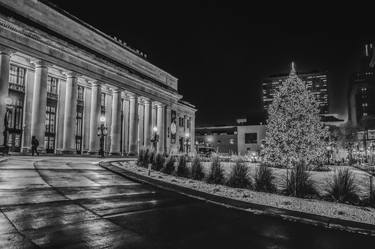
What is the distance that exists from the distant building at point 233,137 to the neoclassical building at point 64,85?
48083 mm

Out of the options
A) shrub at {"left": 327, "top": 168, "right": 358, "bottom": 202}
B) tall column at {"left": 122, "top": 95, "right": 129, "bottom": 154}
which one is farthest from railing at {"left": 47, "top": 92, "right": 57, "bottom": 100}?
shrub at {"left": 327, "top": 168, "right": 358, "bottom": 202}

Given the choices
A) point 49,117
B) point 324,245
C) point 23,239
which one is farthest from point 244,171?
point 49,117

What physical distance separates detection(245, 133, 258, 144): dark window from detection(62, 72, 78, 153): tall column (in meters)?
71.4

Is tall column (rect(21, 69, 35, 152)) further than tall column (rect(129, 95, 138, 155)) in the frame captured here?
No

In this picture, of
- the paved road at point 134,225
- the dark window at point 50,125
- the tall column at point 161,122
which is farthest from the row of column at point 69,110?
the paved road at point 134,225

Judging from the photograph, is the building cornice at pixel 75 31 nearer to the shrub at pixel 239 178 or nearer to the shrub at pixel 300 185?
the shrub at pixel 239 178

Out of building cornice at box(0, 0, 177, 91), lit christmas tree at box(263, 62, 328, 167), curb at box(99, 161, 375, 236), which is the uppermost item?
building cornice at box(0, 0, 177, 91)

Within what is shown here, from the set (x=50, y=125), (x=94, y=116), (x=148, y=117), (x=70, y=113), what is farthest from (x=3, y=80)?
(x=148, y=117)

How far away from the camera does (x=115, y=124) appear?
48750mm

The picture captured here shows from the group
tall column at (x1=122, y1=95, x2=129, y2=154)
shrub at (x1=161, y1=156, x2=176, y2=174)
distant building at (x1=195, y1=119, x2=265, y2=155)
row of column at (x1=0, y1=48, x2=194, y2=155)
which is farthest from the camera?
distant building at (x1=195, y1=119, x2=265, y2=155)

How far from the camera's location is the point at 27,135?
3372 centimetres

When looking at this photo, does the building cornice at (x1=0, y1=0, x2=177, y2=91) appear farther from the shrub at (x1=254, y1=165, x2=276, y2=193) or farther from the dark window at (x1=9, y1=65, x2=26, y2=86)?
the shrub at (x1=254, y1=165, x2=276, y2=193)

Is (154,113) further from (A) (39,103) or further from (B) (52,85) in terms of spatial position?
(A) (39,103)

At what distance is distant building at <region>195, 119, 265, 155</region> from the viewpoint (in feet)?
327
